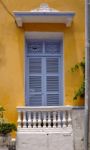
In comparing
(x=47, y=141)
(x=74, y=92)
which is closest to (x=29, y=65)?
(x=74, y=92)

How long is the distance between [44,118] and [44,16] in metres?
2.65

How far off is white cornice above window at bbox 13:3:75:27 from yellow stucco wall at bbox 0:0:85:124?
0.17 meters

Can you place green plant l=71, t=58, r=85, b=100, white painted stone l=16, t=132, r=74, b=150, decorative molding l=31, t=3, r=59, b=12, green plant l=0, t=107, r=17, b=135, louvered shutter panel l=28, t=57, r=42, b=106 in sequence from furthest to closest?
louvered shutter panel l=28, t=57, r=42, b=106 → decorative molding l=31, t=3, r=59, b=12 → green plant l=71, t=58, r=85, b=100 → white painted stone l=16, t=132, r=74, b=150 → green plant l=0, t=107, r=17, b=135

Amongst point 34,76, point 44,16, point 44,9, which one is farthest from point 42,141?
point 44,9

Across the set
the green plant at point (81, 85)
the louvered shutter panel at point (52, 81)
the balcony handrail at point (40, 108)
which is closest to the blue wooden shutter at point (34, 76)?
the louvered shutter panel at point (52, 81)

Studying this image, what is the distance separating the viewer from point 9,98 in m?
12.1

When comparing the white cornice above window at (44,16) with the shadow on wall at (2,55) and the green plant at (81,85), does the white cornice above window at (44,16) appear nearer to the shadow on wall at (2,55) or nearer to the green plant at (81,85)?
the shadow on wall at (2,55)

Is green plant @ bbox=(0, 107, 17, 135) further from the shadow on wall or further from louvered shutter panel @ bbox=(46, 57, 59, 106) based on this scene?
the shadow on wall

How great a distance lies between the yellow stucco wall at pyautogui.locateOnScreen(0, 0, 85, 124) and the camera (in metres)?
12.1

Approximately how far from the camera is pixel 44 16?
11.9 meters

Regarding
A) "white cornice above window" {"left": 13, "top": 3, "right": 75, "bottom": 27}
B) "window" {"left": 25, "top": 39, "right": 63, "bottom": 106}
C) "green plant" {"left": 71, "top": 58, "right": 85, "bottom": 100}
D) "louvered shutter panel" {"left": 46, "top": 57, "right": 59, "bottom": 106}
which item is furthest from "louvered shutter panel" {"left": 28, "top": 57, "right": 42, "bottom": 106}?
"white cornice above window" {"left": 13, "top": 3, "right": 75, "bottom": 27}

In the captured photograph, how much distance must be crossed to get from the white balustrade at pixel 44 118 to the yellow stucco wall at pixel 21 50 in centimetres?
39

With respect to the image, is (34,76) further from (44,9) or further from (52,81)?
(44,9)

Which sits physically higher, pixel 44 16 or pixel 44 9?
pixel 44 9
